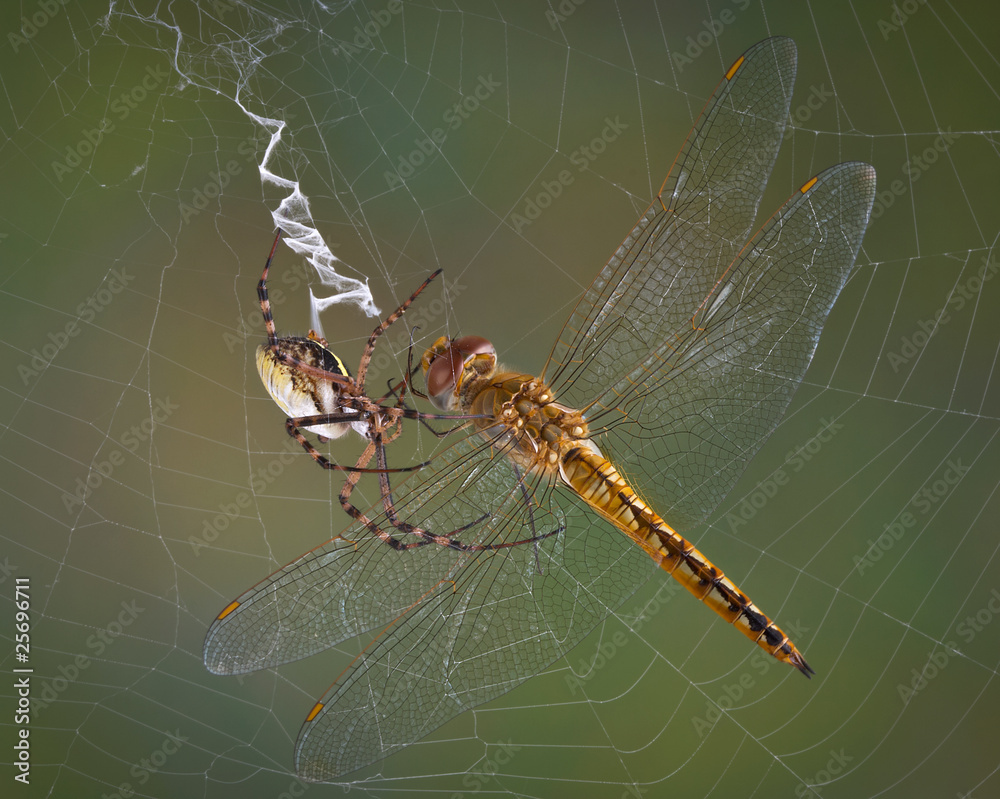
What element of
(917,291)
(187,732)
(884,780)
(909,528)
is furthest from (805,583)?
(187,732)

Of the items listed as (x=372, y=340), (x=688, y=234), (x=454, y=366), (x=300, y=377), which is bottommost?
(x=300, y=377)

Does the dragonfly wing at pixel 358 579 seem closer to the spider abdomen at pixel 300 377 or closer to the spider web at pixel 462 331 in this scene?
the spider abdomen at pixel 300 377

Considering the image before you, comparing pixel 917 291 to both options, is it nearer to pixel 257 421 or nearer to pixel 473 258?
pixel 473 258

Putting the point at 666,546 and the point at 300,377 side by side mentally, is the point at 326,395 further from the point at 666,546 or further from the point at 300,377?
the point at 666,546

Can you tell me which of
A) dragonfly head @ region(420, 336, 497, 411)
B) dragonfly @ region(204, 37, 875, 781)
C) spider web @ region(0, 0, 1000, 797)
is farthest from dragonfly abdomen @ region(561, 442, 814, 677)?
spider web @ region(0, 0, 1000, 797)


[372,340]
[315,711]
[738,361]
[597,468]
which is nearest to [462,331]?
[372,340]

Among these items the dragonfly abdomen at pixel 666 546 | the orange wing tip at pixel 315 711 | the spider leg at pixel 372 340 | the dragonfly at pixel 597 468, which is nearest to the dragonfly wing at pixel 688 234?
the dragonfly at pixel 597 468
